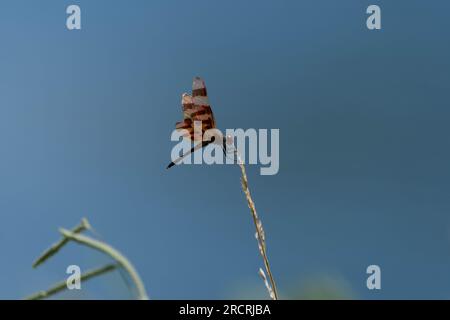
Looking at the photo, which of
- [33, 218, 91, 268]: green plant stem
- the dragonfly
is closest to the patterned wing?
the dragonfly

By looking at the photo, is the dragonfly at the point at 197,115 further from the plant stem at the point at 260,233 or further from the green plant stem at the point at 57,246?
the green plant stem at the point at 57,246

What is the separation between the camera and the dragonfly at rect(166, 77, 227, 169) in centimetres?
105

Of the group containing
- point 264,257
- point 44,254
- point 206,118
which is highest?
point 206,118

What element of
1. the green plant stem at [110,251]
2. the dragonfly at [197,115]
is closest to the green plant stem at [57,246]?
the green plant stem at [110,251]

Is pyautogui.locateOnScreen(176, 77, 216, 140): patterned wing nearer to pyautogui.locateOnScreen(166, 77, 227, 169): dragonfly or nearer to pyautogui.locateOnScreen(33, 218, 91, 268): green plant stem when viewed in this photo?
pyautogui.locateOnScreen(166, 77, 227, 169): dragonfly

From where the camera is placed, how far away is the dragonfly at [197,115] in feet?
3.44

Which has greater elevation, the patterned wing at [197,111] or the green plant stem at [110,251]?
the patterned wing at [197,111]

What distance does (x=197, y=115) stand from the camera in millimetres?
1146
